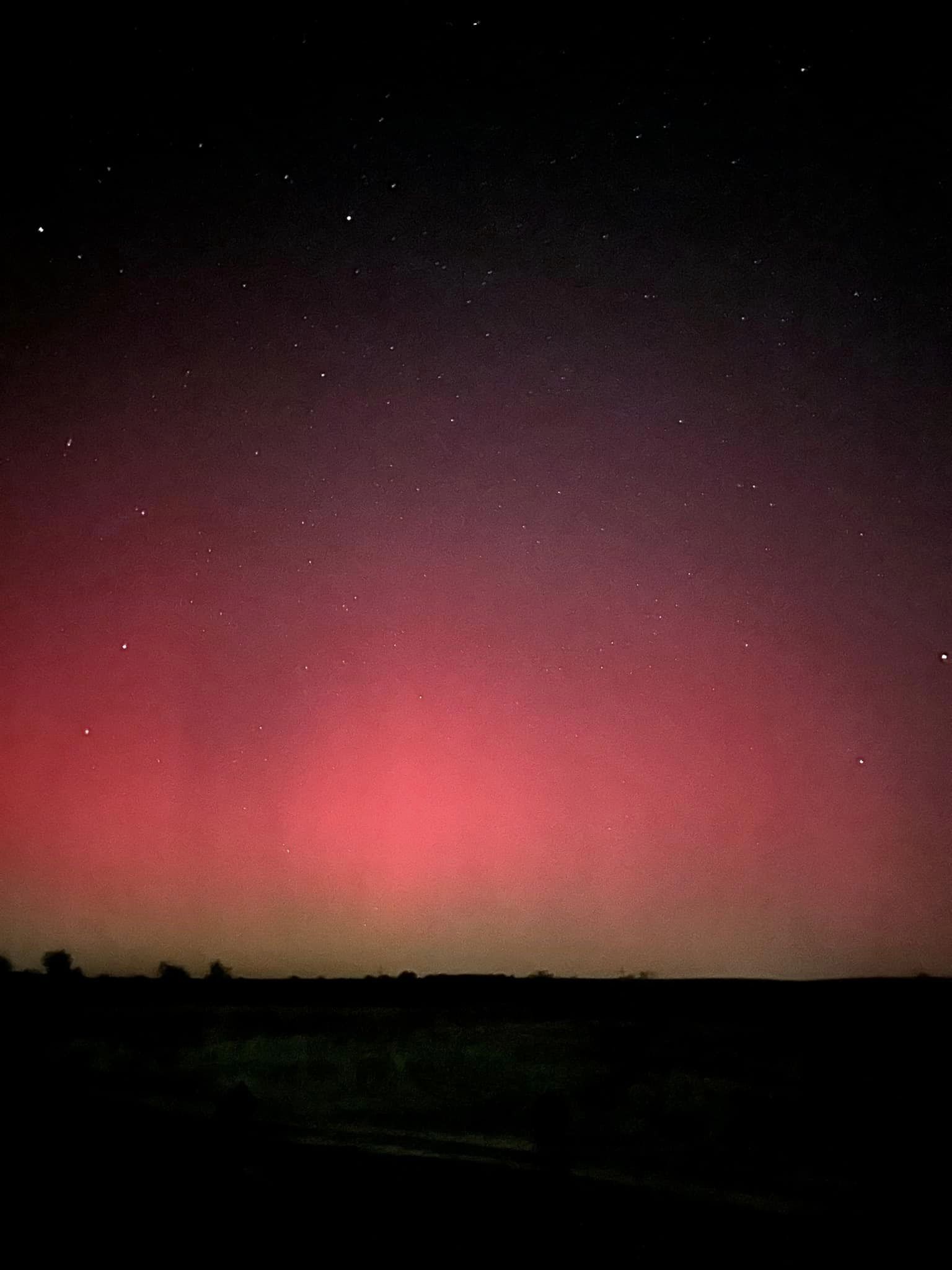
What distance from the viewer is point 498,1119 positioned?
649 centimetres

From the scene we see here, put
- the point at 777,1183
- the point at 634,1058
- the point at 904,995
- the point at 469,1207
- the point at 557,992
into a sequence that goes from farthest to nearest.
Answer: the point at 557,992, the point at 904,995, the point at 634,1058, the point at 777,1183, the point at 469,1207

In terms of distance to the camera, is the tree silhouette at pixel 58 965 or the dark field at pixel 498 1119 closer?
the dark field at pixel 498 1119

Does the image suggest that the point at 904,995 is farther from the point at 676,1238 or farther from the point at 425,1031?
the point at 676,1238

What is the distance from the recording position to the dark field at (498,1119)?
13.8ft

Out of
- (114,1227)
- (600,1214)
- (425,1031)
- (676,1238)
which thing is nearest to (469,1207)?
(600,1214)

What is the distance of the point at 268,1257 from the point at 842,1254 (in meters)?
2.40

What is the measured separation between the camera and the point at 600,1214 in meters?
4.31

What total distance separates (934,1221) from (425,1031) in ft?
17.7

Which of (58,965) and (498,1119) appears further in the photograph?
(58,965)

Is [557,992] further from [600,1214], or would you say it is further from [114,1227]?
[114,1227]

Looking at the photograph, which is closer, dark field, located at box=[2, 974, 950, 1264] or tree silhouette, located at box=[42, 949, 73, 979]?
dark field, located at box=[2, 974, 950, 1264]

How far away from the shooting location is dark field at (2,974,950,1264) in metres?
4.22

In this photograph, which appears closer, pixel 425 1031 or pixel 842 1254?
pixel 842 1254

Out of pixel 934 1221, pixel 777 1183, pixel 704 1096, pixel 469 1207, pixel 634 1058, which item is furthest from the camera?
pixel 634 1058
